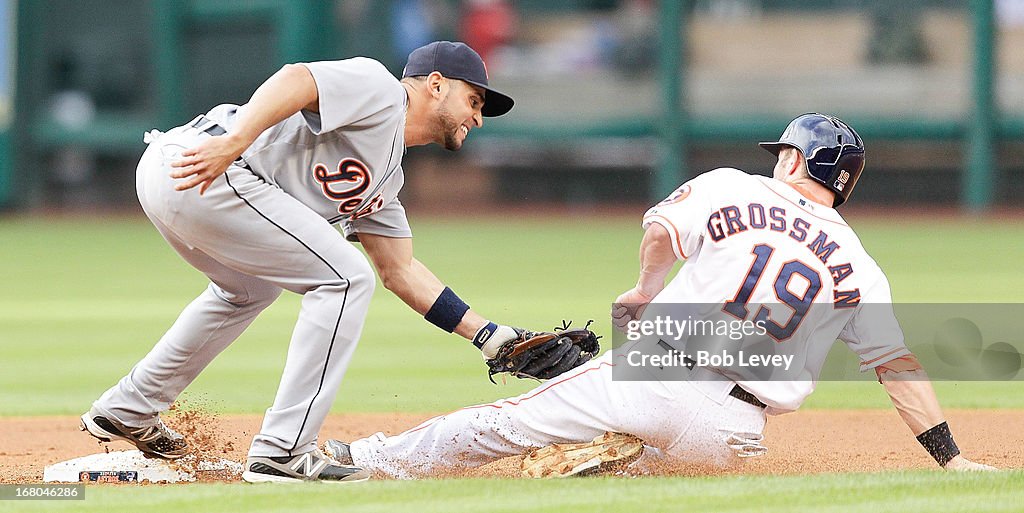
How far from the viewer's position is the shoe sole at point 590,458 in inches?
156

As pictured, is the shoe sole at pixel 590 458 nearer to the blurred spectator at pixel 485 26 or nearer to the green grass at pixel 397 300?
the green grass at pixel 397 300

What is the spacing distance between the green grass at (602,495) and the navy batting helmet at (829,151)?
2.80ft

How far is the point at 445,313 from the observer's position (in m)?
4.52

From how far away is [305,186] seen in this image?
4.04 metres

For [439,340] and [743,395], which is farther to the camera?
[439,340]

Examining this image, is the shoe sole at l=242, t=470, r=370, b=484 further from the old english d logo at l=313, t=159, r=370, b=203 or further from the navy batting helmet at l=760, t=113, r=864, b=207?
the navy batting helmet at l=760, t=113, r=864, b=207

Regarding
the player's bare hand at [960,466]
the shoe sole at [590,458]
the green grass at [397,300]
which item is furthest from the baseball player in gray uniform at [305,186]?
the green grass at [397,300]

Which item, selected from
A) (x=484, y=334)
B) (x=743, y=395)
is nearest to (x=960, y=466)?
(x=743, y=395)

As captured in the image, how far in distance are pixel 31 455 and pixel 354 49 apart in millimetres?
15855

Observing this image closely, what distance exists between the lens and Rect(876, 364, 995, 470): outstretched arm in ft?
13.0

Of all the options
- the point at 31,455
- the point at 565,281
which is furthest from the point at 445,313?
the point at 565,281

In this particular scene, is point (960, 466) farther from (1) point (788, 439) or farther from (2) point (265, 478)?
(2) point (265, 478)

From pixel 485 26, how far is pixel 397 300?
11.3m

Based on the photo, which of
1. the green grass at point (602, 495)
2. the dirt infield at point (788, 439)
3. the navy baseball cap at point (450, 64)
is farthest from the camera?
the dirt infield at point (788, 439)
